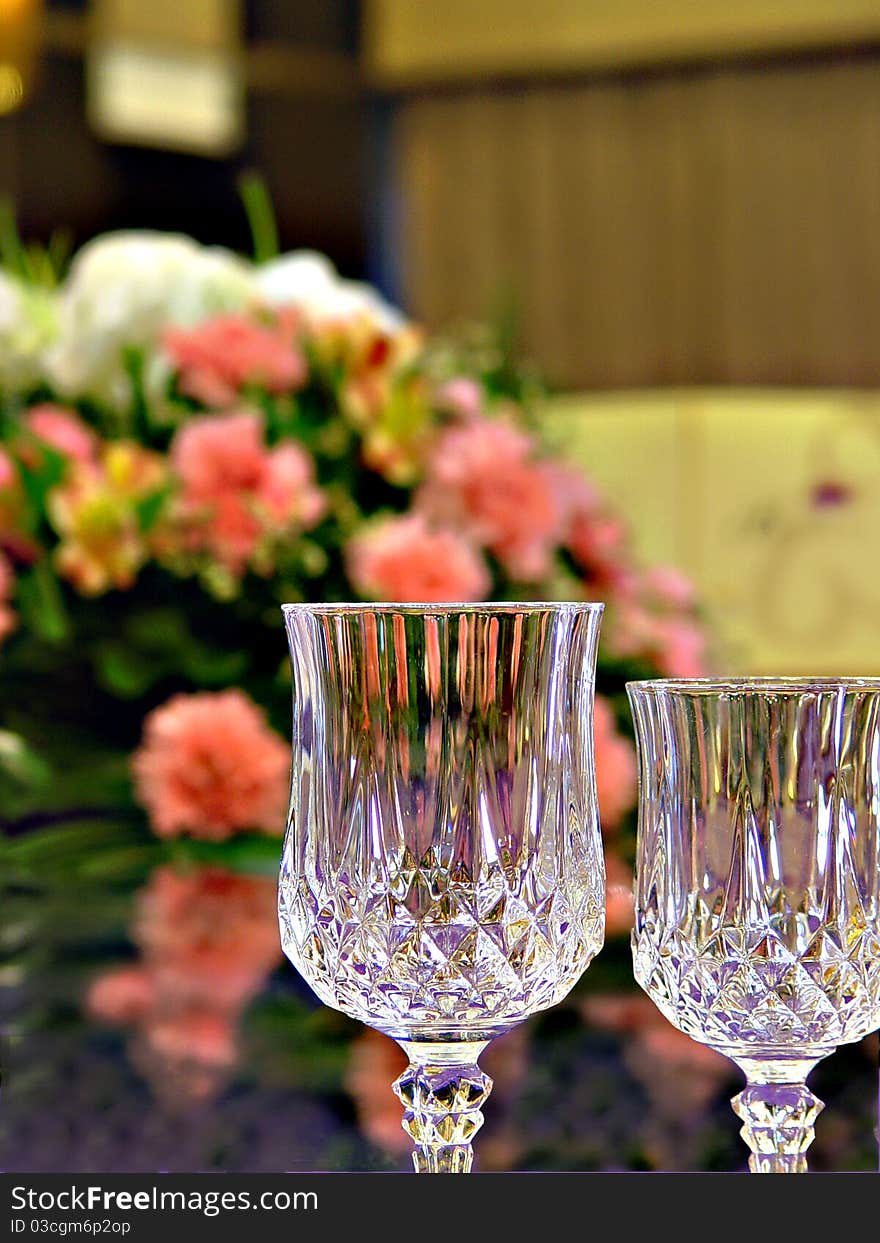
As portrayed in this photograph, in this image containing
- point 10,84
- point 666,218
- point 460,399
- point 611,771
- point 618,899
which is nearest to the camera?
point 618,899

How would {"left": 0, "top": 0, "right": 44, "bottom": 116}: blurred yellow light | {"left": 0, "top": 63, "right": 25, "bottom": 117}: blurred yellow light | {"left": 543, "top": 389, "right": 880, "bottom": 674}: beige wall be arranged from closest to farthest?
{"left": 0, "top": 0, "right": 44, "bottom": 116}: blurred yellow light
{"left": 0, "top": 63, "right": 25, "bottom": 117}: blurred yellow light
{"left": 543, "top": 389, "right": 880, "bottom": 674}: beige wall

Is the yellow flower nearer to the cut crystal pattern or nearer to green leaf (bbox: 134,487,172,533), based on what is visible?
green leaf (bbox: 134,487,172,533)

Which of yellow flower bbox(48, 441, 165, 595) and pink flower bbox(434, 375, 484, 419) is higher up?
pink flower bbox(434, 375, 484, 419)

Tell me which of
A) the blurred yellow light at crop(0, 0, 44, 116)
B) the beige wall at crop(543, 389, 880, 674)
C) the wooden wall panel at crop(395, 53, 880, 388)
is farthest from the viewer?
the wooden wall panel at crop(395, 53, 880, 388)

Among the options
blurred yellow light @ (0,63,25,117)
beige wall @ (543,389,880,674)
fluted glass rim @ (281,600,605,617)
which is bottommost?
beige wall @ (543,389,880,674)

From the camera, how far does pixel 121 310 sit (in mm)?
1169

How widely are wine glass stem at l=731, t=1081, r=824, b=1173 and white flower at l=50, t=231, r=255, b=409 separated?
802mm

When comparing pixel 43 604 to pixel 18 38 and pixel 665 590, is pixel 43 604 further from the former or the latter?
pixel 18 38

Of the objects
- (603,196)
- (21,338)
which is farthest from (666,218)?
(21,338)

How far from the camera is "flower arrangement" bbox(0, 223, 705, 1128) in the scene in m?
1.02

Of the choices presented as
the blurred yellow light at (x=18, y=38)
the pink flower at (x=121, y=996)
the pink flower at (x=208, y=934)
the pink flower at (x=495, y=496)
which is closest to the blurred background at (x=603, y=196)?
the blurred yellow light at (x=18, y=38)

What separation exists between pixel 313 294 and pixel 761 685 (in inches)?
32.1

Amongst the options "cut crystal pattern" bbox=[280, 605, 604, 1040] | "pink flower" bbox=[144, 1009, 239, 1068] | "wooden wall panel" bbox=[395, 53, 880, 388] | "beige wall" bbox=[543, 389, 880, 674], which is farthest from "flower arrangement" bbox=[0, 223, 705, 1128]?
"wooden wall panel" bbox=[395, 53, 880, 388]
